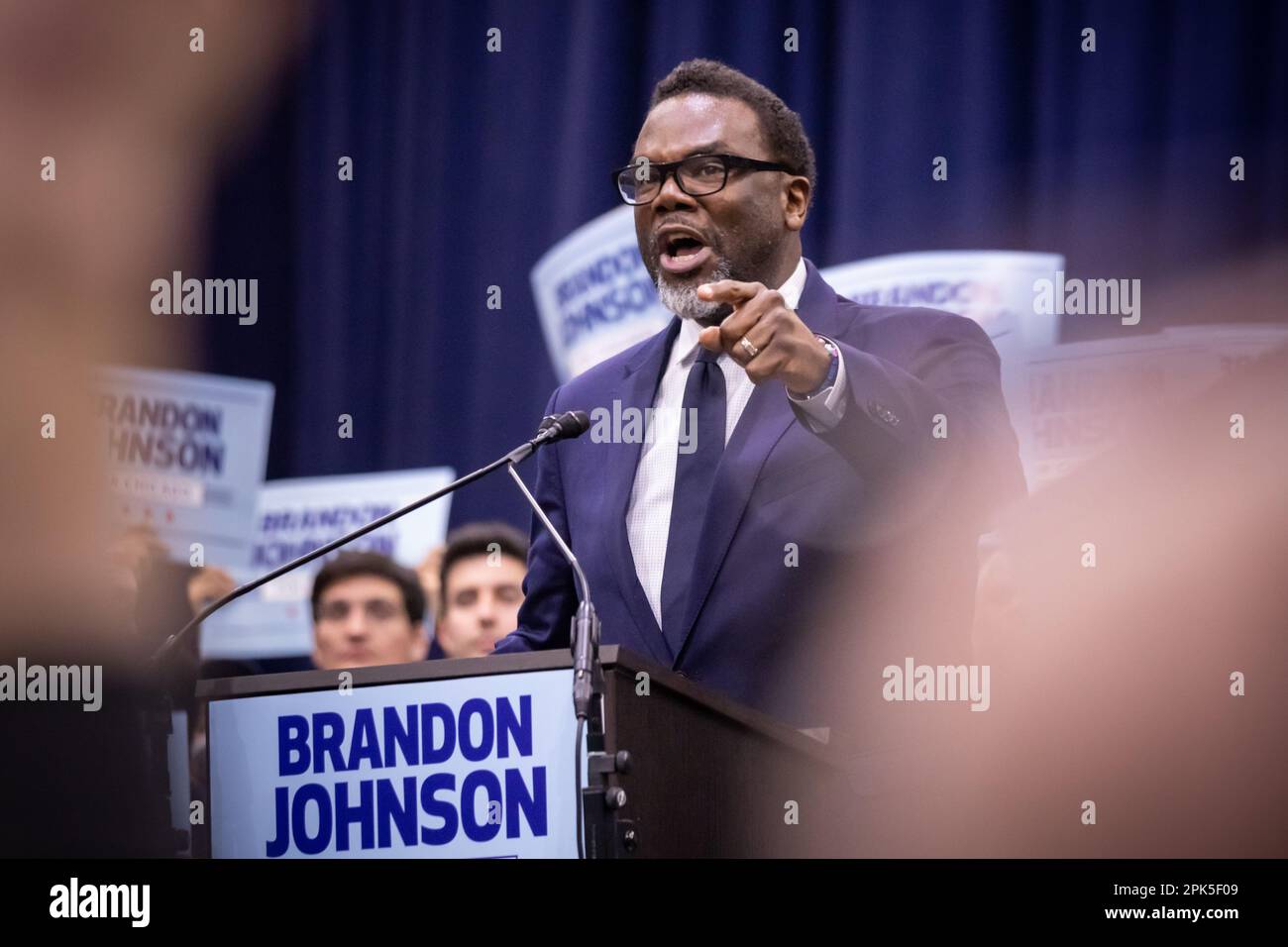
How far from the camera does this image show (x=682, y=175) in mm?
2271

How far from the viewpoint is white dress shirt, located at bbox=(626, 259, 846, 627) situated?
2115 mm

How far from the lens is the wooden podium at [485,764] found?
158 centimetres

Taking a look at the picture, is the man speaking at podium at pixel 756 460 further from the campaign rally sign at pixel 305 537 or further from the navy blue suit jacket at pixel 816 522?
the campaign rally sign at pixel 305 537

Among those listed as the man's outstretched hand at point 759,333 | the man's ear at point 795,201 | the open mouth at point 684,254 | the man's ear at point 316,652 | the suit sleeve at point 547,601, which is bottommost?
the man's ear at point 316,652

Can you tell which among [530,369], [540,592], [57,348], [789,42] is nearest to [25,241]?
[57,348]

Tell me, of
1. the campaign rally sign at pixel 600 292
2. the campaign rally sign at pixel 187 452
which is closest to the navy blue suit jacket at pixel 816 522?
the campaign rally sign at pixel 600 292

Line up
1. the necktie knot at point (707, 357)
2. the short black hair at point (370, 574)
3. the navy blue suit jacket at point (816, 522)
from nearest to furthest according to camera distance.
A: the navy blue suit jacket at point (816, 522), the necktie knot at point (707, 357), the short black hair at point (370, 574)

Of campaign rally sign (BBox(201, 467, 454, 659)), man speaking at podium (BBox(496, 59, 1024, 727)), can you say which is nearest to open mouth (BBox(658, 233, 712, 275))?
man speaking at podium (BBox(496, 59, 1024, 727))

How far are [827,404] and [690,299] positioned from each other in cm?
48

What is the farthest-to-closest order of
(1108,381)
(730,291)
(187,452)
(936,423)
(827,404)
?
1. (187,452)
2. (1108,381)
3. (936,423)
4. (827,404)
5. (730,291)

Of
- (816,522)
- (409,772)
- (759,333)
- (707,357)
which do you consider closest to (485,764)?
(409,772)

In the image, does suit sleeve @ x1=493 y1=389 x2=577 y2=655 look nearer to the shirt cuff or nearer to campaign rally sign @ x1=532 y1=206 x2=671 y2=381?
the shirt cuff

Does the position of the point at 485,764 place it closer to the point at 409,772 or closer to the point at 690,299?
the point at 409,772

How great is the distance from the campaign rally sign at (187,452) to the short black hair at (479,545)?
0.71 meters
